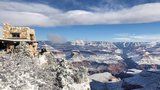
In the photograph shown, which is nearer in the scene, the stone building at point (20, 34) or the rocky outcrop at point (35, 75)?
the rocky outcrop at point (35, 75)

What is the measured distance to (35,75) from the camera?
69.2 meters

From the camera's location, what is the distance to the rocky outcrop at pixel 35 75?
64.5 metres

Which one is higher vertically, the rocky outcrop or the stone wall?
the stone wall

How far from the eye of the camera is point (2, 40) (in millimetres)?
78812

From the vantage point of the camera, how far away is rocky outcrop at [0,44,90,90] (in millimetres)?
64500

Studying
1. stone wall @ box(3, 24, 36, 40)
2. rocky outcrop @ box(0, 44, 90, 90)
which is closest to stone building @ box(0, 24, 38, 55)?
stone wall @ box(3, 24, 36, 40)

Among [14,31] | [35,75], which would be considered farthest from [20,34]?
[35,75]

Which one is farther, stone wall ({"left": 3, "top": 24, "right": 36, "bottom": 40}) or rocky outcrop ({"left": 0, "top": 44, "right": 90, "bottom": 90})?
stone wall ({"left": 3, "top": 24, "right": 36, "bottom": 40})

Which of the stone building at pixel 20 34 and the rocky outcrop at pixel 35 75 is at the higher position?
the stone building at pixel 20 34

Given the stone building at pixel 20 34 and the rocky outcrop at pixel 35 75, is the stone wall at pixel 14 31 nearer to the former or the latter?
the stone building at pixel 20 34

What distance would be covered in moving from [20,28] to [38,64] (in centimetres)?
1525

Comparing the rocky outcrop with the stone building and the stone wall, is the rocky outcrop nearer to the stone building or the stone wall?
the stone building

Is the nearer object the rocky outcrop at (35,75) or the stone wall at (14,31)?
the rocky outcrop at (35,75)

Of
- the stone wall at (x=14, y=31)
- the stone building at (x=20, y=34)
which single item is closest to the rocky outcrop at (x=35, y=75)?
the stone building at (x=20, y=34)
